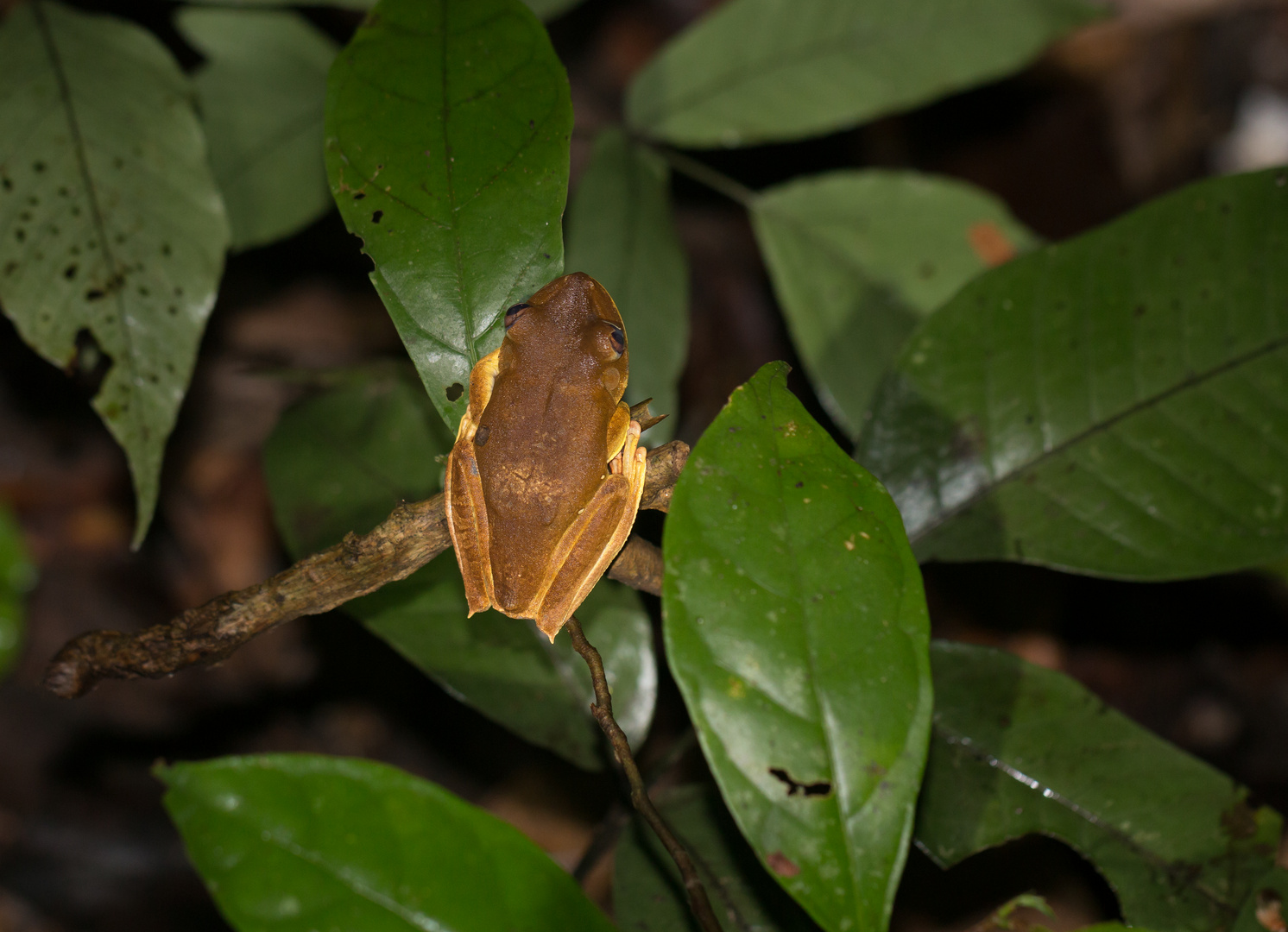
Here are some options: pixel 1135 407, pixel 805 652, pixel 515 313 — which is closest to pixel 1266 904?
pixel 1135 407

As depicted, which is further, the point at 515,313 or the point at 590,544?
the point at 515,313

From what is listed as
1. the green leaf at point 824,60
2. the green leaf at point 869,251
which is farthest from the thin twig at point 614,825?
the green leaf at point 824,60

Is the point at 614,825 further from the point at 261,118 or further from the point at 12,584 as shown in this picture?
the point at 12,584

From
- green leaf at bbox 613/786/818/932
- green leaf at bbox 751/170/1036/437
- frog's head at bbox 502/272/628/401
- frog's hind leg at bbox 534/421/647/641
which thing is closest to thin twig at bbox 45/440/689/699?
frog's hind leg at bbox 534/421/647/641

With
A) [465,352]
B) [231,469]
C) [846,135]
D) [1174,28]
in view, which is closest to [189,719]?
[231,469]

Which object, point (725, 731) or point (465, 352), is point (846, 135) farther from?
point (725, 731)

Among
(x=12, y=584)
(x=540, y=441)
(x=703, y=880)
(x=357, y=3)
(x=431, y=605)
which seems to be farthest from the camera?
(x=12, y=584)

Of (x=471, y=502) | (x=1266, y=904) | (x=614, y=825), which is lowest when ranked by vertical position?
(x=614, y=825)
